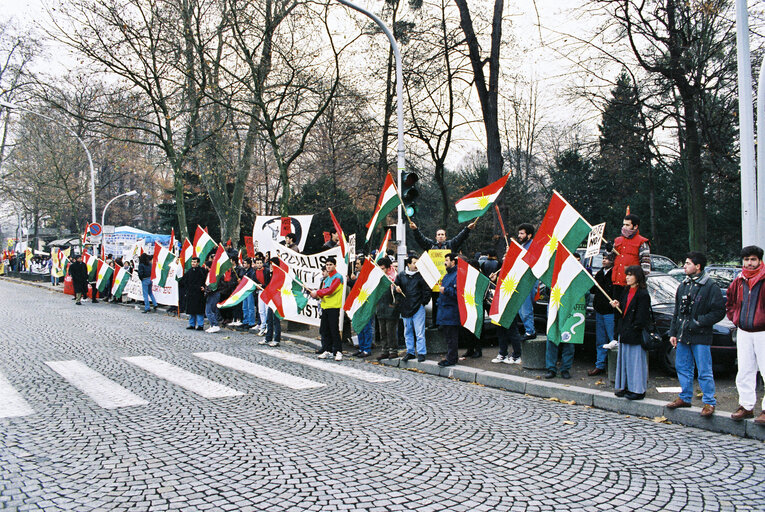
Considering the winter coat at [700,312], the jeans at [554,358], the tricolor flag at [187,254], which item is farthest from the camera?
the tricolor flag at [187,254]

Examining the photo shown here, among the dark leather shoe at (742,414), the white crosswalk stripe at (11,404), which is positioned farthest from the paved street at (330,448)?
the dark leather shoe at (742,414)

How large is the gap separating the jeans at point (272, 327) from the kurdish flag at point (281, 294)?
0.29 m

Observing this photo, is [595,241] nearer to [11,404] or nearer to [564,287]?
[564,287]

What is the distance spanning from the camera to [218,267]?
14234 millimetres

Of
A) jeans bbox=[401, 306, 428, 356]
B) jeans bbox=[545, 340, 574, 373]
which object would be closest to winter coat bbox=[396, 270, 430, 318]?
jeans bbox=[401, 306, 428, 356]

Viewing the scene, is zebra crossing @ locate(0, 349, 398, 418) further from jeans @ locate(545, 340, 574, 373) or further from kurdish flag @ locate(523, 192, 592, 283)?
kurdish flag @ locate(523, 192, 592, 283)

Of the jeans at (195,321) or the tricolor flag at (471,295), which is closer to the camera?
the tricolor flag at (471,295)

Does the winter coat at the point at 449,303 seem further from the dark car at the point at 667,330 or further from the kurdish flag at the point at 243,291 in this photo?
the kurdish flag at the point at 243,291

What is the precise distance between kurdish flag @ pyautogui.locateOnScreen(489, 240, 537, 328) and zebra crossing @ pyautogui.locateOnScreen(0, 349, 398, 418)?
1916mm

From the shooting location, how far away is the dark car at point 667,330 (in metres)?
8.06

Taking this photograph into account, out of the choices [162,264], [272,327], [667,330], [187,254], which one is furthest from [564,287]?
[162,264]

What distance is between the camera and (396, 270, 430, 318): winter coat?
10.1 m

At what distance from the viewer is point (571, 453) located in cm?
536

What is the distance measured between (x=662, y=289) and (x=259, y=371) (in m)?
6.60
